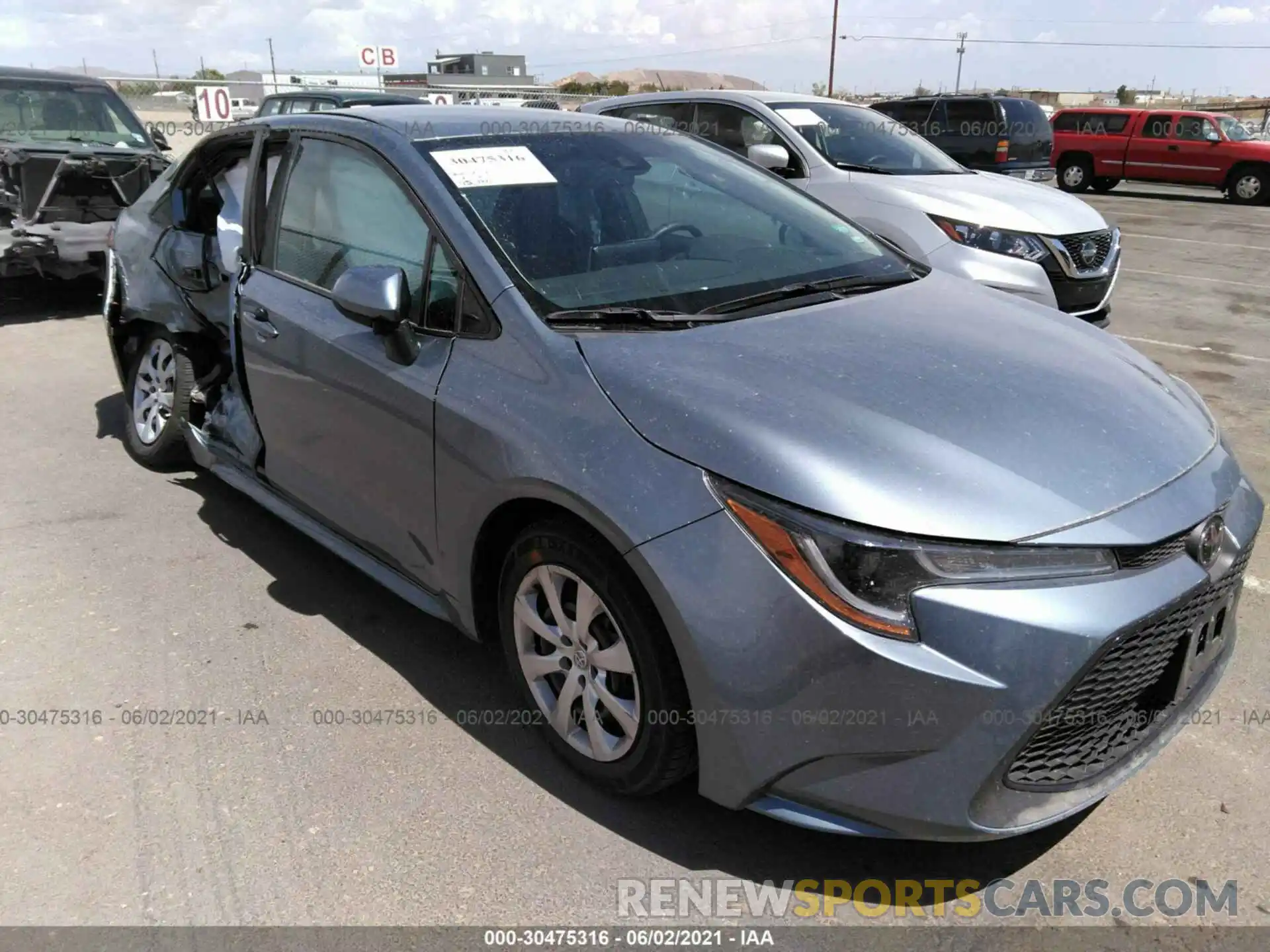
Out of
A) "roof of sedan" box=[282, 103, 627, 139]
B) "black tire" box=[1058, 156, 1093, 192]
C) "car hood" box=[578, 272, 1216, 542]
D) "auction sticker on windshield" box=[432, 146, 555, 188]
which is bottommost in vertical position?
"black tire" box=[1058, 156, 1093, 192]

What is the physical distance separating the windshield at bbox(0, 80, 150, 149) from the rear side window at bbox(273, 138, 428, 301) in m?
6.80

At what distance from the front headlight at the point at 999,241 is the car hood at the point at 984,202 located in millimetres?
48

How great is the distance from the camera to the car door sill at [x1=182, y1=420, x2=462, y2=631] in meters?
3.08

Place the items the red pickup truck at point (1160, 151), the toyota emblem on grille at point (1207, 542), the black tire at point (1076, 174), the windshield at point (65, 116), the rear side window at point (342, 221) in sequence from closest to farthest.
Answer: the toyota emblem on grille at point (1207, 542) → the rear side window at point (342, 221) → the windshield at point (65, 116) → the red pickup truck at point (1160, 151) → the black tire at point (1076, 174)

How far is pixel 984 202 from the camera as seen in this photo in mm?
6547

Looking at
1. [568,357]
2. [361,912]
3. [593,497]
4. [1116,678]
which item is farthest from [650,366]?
[361,912]

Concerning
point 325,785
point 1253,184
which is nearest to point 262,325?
point 325,785

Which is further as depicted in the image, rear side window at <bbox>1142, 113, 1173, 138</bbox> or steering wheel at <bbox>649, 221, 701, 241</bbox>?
rear side window at <bbox>1142, 113, 1173, 138</bbox>

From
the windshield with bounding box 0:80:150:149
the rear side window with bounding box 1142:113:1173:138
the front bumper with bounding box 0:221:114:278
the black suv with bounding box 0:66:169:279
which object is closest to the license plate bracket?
the front bumper with bounding box 0:221:114:278

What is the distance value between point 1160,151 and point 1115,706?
67.1 feet

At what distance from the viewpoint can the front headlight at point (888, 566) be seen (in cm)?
201

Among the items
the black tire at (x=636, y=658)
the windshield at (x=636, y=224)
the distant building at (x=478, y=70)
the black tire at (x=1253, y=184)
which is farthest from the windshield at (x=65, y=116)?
the distant building at (x=478, y=70)

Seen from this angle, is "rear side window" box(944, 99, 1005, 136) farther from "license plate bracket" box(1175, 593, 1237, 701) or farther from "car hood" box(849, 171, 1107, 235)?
"license plate bracket" box(1175, 593, 1237, 701)

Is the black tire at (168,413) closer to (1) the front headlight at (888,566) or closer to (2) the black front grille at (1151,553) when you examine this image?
(1) the front headlight at (888,566)
